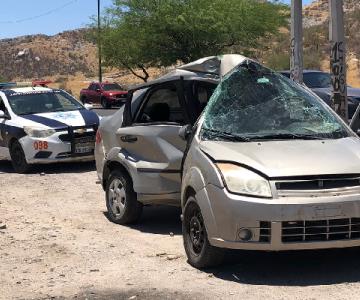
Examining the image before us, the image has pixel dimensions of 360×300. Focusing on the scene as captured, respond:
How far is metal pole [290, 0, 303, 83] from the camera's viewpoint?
39.1 feet

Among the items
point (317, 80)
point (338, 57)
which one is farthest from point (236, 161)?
point (317, 80)

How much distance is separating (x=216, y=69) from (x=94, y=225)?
7.69 ft

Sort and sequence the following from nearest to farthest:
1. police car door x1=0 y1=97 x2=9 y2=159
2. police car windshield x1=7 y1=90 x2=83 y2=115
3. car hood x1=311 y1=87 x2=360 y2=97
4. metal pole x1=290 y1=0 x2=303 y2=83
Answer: metal pole x1=290 y1=0 x2=303 y2=83, police car door x1=0 y1=97 x2=9 y2=159, police car windshield x1=7 y1=90 x2=83 y2=115, car hood x1=311 y1=87 x2=360 y2=97

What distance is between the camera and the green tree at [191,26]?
3812 centimetres

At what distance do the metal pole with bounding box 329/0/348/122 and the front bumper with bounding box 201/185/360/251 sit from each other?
5.05 metres

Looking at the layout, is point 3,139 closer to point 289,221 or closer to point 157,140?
point 157,140

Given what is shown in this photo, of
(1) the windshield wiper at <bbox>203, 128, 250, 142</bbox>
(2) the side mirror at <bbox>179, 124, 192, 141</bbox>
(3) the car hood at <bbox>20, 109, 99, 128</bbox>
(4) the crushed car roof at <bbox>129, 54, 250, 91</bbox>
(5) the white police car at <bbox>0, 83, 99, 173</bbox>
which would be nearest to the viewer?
(1) the windshield wiper at <bbox>203, 128, 250, 142</bbox>

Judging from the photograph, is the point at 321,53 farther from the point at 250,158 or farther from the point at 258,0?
the point at 250,158

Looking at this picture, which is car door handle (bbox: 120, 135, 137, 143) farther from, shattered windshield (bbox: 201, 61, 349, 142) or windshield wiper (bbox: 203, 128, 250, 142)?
windshield wiper (bbox: 203, 128, 250, 142)

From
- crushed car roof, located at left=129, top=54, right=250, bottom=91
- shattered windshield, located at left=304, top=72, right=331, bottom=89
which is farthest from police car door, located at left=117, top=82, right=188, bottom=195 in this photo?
shattered windshield, located at left=304, top=72, right=331, bottom=89

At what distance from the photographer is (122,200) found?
25.2 feet

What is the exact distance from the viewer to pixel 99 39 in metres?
47.1

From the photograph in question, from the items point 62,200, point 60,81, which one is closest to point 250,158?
point 62,200

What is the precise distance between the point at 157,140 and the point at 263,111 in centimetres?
137
